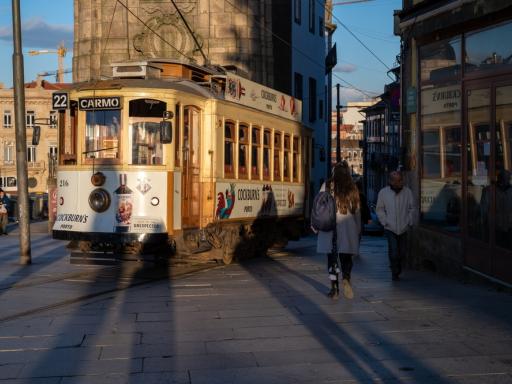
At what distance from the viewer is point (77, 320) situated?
962 cm

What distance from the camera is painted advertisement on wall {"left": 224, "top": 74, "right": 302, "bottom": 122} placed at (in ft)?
54.1

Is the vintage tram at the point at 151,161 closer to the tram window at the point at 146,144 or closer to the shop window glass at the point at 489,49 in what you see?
the tram window at the point at 146,144

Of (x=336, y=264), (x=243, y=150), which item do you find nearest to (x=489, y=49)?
(x=336, y=264)

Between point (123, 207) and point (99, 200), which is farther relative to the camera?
point (99, 200)

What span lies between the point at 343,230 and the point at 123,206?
4.30 m

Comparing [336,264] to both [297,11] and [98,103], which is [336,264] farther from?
[297,11]

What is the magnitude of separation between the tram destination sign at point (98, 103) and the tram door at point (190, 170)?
1.15m

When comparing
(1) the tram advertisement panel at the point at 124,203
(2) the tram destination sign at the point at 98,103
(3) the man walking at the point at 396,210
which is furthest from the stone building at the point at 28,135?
(3) the man walking at the point at 396,210

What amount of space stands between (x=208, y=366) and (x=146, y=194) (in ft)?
22.7

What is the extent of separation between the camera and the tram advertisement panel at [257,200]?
15.9 metres

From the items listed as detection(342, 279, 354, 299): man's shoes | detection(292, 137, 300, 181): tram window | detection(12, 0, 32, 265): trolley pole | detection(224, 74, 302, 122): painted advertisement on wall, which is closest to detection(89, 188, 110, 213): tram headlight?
detection(12, 0, 32, 265): trolley pole

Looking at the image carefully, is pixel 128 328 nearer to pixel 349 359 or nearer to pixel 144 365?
pixel 144 365

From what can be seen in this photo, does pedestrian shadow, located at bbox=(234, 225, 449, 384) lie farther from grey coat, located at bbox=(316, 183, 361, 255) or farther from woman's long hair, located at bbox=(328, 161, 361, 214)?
woman's long hair, located at bbox=(328, 161, 361, 214)

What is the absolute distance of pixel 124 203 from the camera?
13914mm
